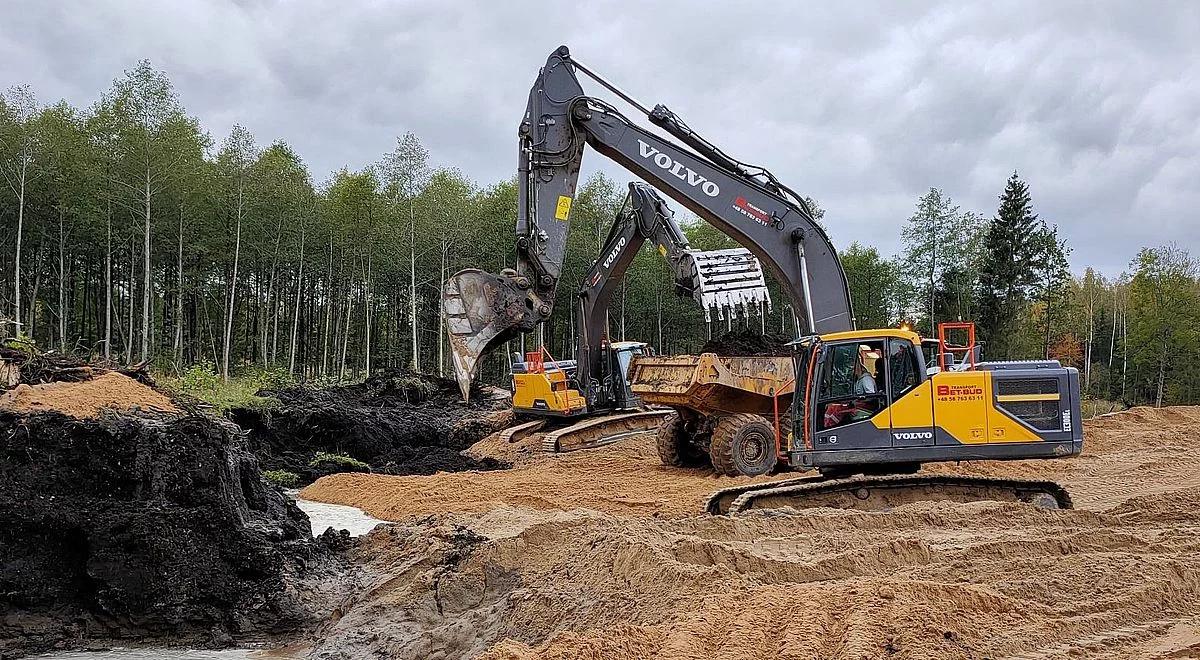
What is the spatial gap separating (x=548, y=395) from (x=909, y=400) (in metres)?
8.21

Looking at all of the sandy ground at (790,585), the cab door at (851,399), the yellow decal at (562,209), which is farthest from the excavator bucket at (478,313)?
the cab door at (851,399)

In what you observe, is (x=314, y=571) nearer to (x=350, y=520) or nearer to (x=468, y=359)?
(x=350, y=520)

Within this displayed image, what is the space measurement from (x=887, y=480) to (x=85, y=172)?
2711cm

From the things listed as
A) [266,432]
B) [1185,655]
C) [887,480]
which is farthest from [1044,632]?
[266,432]

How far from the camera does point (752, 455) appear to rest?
11.2 m

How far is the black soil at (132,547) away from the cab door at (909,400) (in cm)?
509

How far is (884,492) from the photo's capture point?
7.48 metres

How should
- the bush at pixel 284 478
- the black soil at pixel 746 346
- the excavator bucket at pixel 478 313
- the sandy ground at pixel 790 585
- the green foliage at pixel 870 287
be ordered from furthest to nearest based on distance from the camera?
the green foliage at pixel 870 287 < the bush at pixel 284 478 < the black soil at pixel 746 346 < the excavator bucket at pixel 478 313 < the sandy ground at pixel 790 585

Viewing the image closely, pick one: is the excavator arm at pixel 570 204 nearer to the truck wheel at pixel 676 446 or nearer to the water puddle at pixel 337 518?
the water puddle at pixel 337 518

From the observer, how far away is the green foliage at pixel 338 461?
13719 mm

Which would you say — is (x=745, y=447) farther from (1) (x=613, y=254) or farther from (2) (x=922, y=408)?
(1) (x=613, y=254)

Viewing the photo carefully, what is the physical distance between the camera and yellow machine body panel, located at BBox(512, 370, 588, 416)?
Result: 1500cm

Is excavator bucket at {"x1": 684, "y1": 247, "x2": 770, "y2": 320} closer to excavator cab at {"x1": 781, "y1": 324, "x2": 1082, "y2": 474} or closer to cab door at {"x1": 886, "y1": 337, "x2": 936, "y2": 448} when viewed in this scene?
excavator cab at {"x1": 781, "y1": 324, "x2": 1082, "y2": 474}

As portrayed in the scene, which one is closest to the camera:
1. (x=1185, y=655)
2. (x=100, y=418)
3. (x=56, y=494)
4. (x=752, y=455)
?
(x=1185, y=655)
